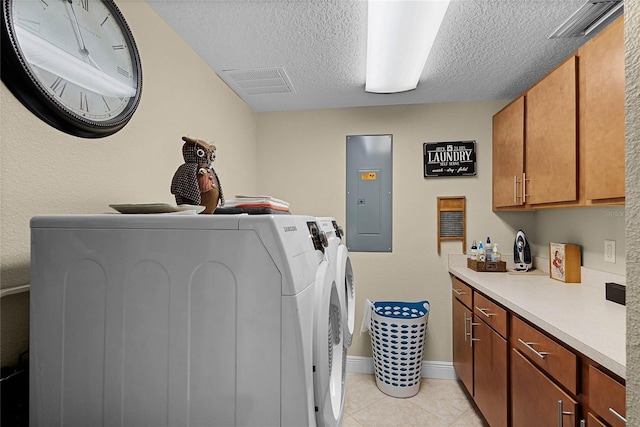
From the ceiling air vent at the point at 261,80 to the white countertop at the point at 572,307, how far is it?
6.34ft

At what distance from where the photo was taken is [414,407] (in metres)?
2.44

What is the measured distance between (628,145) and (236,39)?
186 centimetres

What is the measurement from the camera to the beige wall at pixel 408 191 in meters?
2.87

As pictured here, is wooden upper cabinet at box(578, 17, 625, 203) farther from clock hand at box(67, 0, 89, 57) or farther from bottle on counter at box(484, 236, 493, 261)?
clock hand at box(67, 0, 89, 57)

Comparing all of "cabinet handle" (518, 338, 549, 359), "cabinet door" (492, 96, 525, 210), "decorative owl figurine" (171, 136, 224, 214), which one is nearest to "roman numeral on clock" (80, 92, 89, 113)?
"decorative owl figurine" (171, 136, 224, 214)

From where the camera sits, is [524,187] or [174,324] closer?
[174,324]

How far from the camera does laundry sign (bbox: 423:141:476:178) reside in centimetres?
286

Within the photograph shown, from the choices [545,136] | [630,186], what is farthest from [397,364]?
[630,186]

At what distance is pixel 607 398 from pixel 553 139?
56.0 inches

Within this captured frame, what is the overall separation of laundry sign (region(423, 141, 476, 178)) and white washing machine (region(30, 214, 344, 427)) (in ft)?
7.46

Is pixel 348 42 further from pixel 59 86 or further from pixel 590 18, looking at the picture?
pixel 59 86

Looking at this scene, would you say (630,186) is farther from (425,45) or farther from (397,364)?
(397,364)

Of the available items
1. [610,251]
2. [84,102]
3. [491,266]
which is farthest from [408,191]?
[84,102]

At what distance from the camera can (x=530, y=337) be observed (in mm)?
1540
